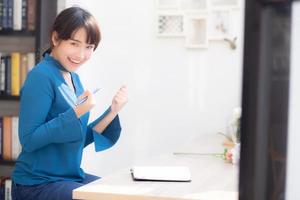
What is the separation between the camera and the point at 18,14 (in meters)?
2.51

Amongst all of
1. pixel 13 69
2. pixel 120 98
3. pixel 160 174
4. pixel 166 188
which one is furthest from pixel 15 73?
pixel 166 188

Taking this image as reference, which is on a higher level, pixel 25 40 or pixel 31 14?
pixel 31 14

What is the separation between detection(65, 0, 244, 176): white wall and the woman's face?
999mm

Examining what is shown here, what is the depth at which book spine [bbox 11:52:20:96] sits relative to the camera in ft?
8.31

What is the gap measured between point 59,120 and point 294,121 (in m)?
1.14

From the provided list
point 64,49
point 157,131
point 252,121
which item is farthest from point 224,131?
point 252,121

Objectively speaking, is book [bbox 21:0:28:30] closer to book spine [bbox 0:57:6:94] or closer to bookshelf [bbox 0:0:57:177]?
bookshelf [bbox 0:0:57:177]

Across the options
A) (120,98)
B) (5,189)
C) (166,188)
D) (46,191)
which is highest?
(120,98)

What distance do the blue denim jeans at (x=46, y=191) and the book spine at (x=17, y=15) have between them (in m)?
1.13

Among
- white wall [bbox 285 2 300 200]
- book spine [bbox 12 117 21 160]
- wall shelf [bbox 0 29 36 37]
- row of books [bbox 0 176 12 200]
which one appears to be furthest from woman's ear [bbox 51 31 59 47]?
white wall [bbox 285 2 300 200]

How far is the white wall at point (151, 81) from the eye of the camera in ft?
9.20

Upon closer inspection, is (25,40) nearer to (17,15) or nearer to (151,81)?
(17,15)

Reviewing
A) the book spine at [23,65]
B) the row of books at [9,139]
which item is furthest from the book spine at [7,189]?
the book spine at [23,65]

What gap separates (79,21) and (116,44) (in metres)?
1.25
